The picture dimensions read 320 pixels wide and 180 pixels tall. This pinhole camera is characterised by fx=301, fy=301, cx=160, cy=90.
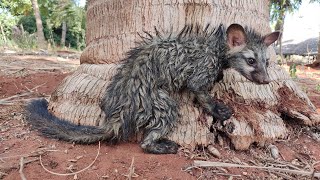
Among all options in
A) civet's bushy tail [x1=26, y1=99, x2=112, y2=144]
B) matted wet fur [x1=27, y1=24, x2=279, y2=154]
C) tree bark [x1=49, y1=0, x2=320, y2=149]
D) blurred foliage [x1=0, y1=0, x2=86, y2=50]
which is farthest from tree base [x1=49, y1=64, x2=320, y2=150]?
blurred foliage [x1=0, y1=0, x2=86, y2=50]

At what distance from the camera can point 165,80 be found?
289cm

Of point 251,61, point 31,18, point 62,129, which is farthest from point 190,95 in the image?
point 31,18

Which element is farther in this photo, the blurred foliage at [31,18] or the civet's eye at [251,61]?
the blurred foliage at [31,18]

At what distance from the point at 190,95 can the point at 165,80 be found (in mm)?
338

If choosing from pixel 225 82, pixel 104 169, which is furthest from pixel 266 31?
pixel 104 169

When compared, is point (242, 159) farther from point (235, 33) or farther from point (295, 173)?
point (235, 33)

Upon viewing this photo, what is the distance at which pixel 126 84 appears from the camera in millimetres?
2869

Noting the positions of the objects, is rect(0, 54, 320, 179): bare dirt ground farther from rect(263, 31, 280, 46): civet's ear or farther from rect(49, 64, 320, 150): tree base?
rect(263, 31, 280, 46): civet's ear

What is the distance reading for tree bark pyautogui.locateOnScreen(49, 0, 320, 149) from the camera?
9.40ft

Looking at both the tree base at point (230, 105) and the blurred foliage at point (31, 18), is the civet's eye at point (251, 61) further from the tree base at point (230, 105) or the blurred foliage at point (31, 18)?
the blurred foliage at point (31, 18)

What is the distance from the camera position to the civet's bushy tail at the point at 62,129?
110 inches

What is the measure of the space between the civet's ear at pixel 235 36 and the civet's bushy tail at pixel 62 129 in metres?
1.48

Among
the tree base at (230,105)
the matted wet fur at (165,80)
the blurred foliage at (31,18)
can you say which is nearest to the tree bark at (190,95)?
the tree base at (230,105)

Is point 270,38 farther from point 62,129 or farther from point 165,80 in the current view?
point 62,129
